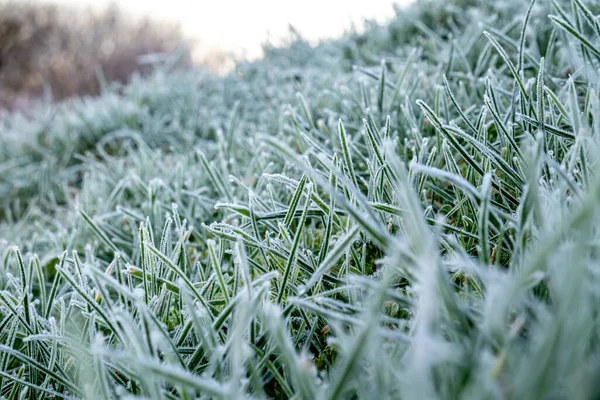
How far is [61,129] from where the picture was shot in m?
2.31

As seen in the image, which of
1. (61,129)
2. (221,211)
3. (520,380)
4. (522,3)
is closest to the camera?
(520,380)

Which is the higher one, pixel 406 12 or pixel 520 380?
pixel 406 12

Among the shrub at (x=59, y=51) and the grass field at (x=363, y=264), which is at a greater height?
the shrub at (x=59, y=51)

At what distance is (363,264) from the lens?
694mm

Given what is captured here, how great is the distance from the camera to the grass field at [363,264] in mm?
387

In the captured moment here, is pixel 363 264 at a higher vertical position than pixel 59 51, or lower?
lower

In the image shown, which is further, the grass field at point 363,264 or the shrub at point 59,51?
the shrub at point 59,51

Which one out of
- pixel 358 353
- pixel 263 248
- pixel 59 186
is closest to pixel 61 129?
pixel 59 186

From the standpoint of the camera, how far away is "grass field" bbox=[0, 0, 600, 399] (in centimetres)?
39

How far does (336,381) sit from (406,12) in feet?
6.73

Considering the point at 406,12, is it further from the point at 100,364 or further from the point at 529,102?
the point at 100,364

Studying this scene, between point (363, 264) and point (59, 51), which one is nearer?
point (363, 264)

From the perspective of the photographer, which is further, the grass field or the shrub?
the shrub

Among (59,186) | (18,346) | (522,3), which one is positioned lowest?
(18,346)
